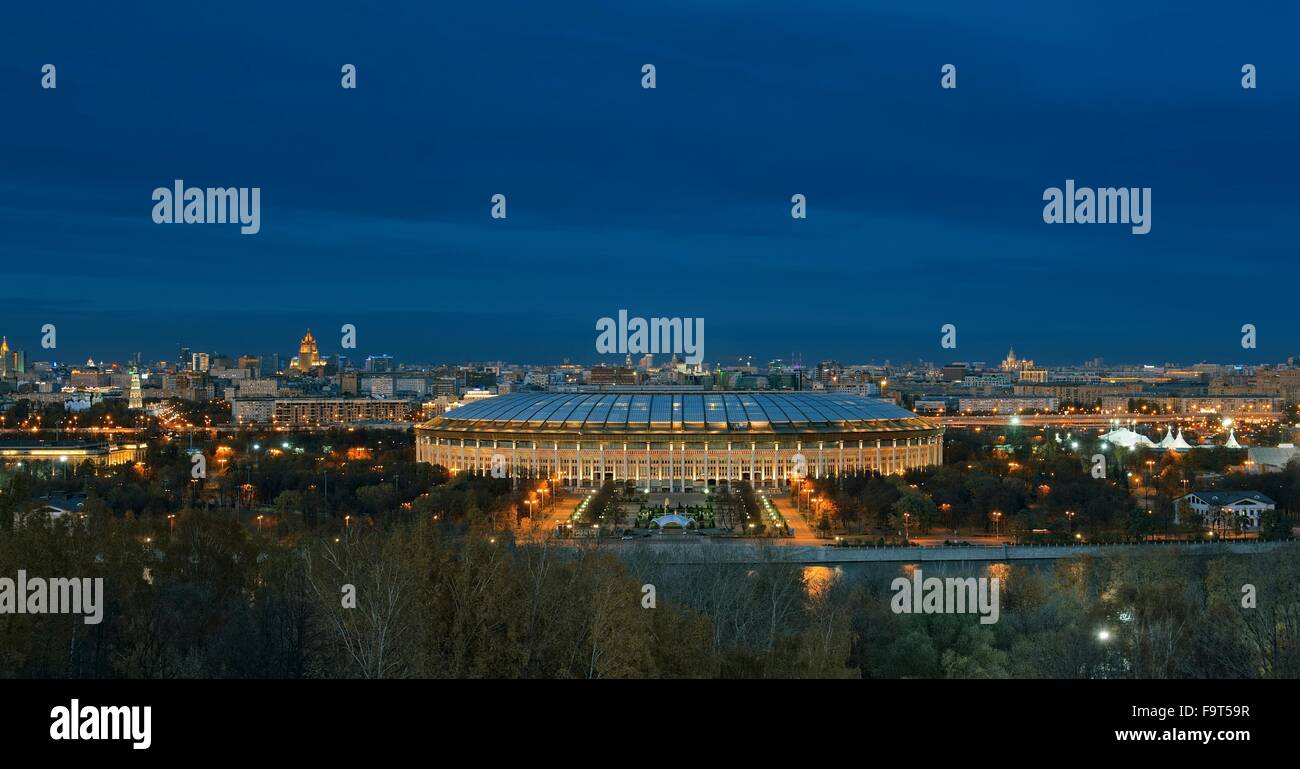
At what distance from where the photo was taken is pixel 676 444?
4853 centimetres

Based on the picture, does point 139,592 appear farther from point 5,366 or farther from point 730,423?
point 5,366

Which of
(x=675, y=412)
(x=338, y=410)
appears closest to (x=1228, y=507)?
(x=675, y=412)

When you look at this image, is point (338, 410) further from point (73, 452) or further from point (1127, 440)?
point (1127, 440)

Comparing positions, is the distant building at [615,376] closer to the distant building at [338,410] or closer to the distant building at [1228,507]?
the distant building at [338,410]

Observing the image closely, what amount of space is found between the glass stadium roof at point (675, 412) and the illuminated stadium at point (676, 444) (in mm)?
87

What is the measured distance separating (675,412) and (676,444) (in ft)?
8.29

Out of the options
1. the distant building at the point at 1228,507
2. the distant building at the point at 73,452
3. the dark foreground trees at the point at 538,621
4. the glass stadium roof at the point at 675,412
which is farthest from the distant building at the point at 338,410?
the dark foreground trees at the point at 538,621

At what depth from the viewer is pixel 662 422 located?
49344mm

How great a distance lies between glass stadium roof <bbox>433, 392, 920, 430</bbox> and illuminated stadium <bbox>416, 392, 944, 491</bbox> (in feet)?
0.29

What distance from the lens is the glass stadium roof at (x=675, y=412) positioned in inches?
1934
